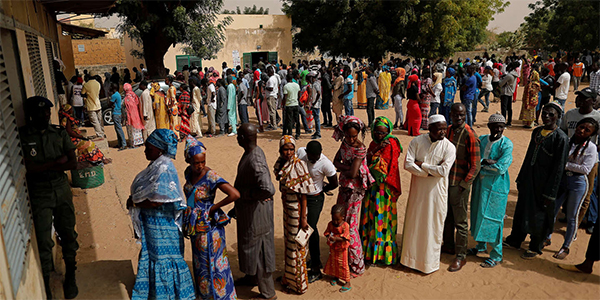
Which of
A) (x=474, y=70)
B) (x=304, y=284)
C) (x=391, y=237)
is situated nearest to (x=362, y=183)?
(x=391, y=237)

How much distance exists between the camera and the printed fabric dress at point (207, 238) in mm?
3561

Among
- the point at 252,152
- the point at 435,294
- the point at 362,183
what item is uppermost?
the point at 252,152

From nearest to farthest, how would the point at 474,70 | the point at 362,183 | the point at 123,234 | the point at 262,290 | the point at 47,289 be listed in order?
the point at 47,289, the point at 262,290, the point at 362,183, the point at 123,234, the point at 474,70

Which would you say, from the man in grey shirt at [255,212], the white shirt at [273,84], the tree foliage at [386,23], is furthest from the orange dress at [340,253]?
the tree foliage at [386,23]

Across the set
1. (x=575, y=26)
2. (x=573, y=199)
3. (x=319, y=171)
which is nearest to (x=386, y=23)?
(x=575, y=26)

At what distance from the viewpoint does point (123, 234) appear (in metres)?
5.53

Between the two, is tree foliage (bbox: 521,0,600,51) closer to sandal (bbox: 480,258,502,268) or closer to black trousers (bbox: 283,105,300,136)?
black trousers (bbox: 283,105,300,136)

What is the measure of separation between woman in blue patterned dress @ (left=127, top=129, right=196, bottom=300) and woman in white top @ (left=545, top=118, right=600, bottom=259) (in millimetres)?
4071

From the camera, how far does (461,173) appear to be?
14.6ft

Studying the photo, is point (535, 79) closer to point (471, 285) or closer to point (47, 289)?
point (471, 285)

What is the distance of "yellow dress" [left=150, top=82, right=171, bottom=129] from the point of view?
392 inches

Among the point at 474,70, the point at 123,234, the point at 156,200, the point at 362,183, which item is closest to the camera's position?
the point at 156,200

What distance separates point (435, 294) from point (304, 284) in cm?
128

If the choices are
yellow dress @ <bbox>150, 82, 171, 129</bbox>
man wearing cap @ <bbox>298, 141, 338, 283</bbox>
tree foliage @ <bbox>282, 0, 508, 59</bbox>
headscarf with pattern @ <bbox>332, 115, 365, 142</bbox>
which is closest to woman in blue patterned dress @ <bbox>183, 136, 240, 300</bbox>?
man wearing cap @ <bbox>298, 141, 338, 283</bbox>
